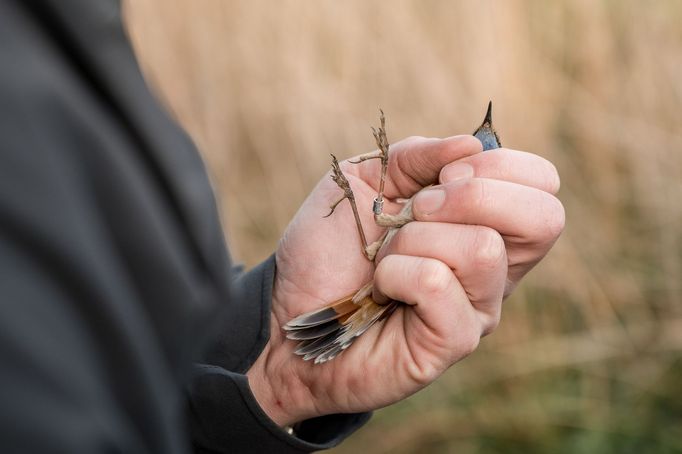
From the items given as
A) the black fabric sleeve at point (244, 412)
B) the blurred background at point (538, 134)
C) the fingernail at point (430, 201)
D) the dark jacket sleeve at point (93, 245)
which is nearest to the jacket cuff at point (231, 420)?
the black fabric sleeve at point (244, 412)

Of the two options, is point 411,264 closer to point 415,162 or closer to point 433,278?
point 433,278

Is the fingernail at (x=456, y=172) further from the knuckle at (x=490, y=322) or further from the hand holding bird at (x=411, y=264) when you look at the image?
the knuckle at (x=490, y=322)

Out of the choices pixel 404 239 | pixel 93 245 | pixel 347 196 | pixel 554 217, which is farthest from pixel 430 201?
pixel 93 245

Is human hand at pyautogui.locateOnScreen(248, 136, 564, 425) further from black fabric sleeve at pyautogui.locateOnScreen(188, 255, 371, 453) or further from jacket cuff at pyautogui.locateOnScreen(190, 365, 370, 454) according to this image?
jacket cuff at pyautogui.locateOnScreen(190, 365, 370, 454)

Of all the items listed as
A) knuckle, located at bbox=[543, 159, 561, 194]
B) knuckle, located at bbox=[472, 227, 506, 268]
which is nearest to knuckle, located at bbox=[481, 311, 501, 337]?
knuckle, located at bbox=[472, 227, 506, 268]

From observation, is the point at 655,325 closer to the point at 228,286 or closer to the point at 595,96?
the point at 595,96

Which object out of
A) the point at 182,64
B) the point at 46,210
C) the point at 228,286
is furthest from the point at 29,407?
the point at 182,64
